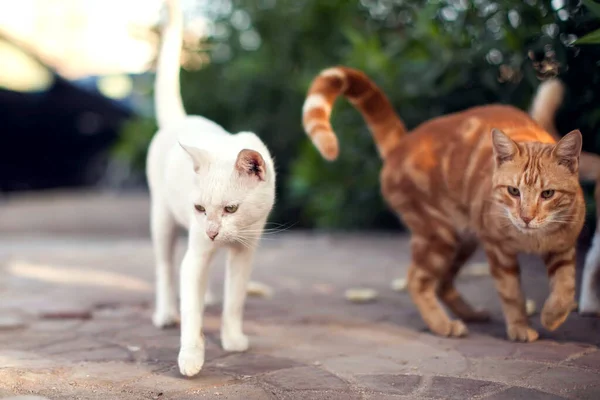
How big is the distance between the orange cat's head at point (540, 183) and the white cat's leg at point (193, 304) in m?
1.09

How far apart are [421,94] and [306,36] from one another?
7.85 ft

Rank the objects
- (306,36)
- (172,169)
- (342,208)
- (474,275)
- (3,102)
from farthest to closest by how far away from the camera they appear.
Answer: (3,102) → (306,36) → (342,208) → (474,275) → (172,169)

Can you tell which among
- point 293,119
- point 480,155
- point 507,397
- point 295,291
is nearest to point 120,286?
point 295,291

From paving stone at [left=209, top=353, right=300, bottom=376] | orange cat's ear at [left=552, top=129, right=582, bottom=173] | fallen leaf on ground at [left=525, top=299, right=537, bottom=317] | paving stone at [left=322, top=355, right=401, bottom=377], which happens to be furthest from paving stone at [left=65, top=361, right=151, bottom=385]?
fallen leaf on ground at [left=525, top=299, right=537, bottom=317]

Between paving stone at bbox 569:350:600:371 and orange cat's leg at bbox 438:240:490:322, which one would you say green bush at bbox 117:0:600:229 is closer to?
orange cat's leg at bbox 438:240:490:322

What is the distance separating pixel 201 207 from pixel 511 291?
4.09 ft

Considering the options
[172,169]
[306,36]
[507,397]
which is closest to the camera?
[507,397]

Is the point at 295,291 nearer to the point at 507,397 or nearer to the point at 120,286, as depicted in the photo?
the point at 120,286

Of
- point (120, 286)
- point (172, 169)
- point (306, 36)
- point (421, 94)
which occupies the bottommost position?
point (120, 286)

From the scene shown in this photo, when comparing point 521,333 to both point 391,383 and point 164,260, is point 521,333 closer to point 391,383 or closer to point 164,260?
point 391,383

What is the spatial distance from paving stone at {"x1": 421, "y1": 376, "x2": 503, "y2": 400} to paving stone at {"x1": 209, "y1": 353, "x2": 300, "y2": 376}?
1.64 ft

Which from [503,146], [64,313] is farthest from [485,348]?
[64,313]

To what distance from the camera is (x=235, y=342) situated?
8.66 ft

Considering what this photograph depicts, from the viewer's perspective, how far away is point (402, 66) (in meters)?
5.13
